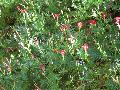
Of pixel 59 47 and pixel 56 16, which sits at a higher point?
pixel 56 16

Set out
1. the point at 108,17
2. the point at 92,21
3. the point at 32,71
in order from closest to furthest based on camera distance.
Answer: the point at 32,71
the point at 92,21
the point at 108,17

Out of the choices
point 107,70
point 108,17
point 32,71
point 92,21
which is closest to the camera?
point 107,70

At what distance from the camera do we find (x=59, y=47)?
5926 mm

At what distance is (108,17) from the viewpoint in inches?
257

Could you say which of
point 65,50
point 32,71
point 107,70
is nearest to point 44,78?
point 32,71

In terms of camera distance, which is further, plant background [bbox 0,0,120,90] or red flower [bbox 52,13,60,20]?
red flower [bbox 52,13,60,20]

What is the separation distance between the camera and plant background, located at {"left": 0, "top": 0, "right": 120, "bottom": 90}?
17.8ft

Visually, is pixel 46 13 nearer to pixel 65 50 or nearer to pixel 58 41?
pixel 58 41

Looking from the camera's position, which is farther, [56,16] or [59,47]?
[56,16]

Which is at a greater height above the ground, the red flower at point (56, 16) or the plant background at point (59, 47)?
the red flower at point (56, 16)

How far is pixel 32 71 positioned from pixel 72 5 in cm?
184

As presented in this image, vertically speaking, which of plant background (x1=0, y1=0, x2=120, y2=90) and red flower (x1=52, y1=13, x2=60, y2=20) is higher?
red flower (x1=52, y1=13, x2=60, y2=20)

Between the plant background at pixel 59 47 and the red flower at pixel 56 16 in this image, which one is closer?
the plant background at pixel 59 47

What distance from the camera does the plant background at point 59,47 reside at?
17.8ft
